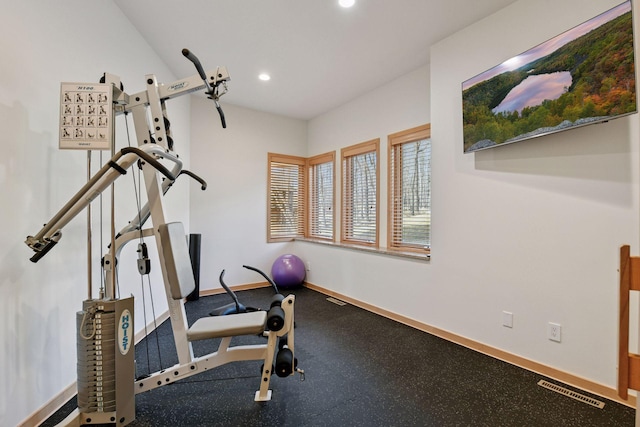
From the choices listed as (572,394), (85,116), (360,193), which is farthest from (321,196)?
(572,394)

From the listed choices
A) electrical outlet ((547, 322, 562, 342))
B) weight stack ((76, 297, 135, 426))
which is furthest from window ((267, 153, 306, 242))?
electrical outlet ((547, 322, 562, 342))

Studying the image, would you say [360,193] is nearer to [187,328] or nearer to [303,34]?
[303,34]

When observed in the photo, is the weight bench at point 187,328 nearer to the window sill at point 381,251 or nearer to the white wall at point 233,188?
the window sill at point 381,251

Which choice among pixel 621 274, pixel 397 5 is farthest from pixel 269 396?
pixel 397 5

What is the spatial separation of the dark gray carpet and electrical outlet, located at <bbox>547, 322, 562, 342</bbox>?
32 cm

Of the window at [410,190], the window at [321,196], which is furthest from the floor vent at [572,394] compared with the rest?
the window at [321,196]

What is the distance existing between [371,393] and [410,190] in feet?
7.47

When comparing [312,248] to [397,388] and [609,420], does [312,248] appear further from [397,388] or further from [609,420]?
[609,420]

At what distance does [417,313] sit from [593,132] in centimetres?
214

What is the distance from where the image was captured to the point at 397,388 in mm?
1972

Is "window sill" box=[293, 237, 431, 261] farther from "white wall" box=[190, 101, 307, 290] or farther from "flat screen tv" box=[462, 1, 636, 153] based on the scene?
"flat screen tv" box=[462, 1, 636, 153]

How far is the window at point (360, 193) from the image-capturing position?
3.89 metres

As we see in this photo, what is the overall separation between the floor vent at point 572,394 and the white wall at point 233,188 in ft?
12.3

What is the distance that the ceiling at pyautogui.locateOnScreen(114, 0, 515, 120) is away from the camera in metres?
2.32
